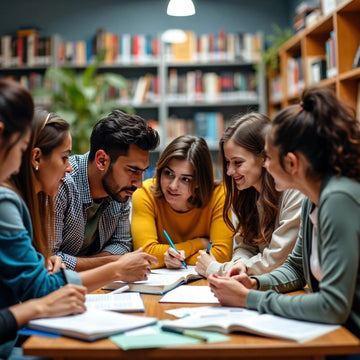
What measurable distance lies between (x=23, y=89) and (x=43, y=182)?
19.3 inches

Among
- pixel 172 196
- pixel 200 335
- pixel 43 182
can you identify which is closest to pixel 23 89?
pixel 43 182

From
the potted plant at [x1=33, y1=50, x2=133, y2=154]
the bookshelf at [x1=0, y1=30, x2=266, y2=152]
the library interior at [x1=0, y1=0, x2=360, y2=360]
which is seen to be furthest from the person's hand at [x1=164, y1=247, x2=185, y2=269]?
the bookshelf at [x1=0, y1=30, x2=266, y2=152]

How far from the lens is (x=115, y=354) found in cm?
106

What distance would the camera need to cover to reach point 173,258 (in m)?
2.04

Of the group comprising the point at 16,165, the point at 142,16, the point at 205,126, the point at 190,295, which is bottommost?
the point at 190,295

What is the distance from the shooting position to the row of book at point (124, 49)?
17.6ft

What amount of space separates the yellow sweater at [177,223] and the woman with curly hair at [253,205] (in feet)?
0.39

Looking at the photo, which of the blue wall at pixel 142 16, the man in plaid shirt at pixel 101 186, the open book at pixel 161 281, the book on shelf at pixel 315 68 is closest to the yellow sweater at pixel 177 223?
the man in plaid shirt at pixel 101 186

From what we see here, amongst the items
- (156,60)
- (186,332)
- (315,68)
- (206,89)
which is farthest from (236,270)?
(156,60)

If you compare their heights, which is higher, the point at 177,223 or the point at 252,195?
the point at 252,195

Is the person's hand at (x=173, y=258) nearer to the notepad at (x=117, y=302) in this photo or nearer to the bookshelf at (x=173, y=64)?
the notepad at (x=117, y=302)

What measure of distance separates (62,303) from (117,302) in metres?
0.22

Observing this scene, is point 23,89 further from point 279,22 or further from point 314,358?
point 279,22

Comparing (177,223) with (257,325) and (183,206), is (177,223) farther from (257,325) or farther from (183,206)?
(257,325)
